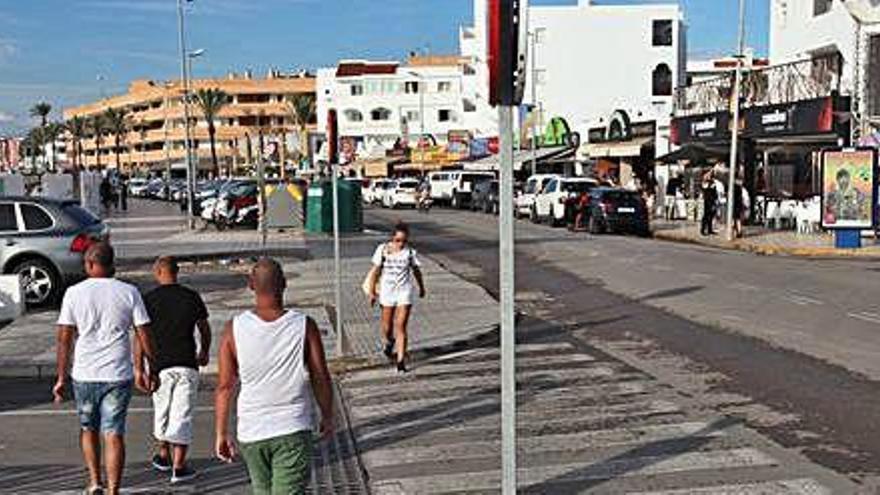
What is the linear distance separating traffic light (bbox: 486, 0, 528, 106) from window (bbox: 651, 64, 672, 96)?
81749mm

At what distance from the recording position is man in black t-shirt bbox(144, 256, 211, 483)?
23.5ft

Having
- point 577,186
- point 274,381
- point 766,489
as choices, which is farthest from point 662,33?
point 274,381

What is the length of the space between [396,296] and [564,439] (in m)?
3.64

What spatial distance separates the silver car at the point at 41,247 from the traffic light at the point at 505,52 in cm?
1307

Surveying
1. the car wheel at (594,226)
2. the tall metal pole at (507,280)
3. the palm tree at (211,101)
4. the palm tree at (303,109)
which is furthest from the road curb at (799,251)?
the palm tree at (303,109)

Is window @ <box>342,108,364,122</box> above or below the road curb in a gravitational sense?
above

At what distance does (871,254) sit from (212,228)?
77.1 feet

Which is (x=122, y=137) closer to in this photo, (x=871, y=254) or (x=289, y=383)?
(x=871, y=254)

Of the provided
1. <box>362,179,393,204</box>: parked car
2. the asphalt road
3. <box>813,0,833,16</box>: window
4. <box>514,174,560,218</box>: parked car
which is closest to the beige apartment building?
<box>362,179,393,204</box>: parked car

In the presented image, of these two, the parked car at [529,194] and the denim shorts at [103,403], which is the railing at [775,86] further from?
the denim shorts at [103,403]

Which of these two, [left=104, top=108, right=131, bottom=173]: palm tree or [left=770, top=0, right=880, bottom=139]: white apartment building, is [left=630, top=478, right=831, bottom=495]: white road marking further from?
[left=104, top=108, right=131, bottom=173]: palm tree

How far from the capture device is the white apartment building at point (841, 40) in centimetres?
2953

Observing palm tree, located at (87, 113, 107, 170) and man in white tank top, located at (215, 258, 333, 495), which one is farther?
palm tree, located at (87, 113, 107, 170)

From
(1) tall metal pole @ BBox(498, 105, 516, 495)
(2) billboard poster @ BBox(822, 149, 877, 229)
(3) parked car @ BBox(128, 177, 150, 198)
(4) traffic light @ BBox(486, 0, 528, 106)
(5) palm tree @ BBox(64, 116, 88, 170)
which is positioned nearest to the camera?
(4) traffic light @ BBox(486, 0, 528, 106)
